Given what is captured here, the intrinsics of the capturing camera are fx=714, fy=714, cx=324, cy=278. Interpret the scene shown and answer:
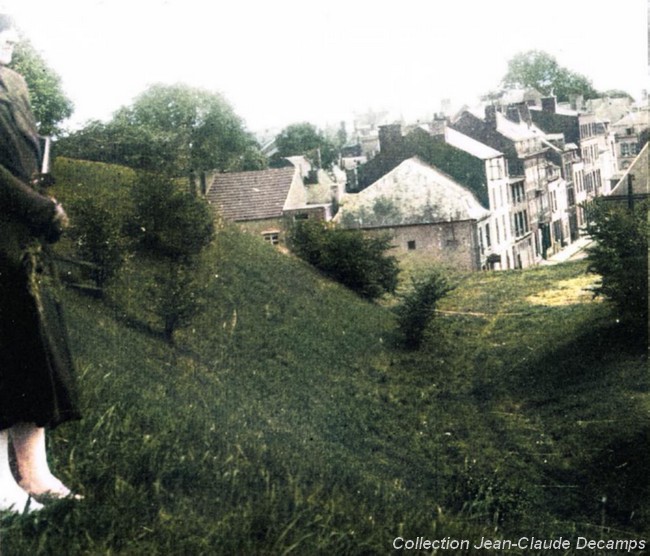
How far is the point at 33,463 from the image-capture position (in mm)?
3076

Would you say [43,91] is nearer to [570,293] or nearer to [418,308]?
[418,308]

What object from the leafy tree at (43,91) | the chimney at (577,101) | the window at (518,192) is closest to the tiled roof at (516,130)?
the chimney at (577,101)

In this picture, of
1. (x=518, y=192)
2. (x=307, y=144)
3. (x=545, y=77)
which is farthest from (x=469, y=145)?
(x=307, y=144)

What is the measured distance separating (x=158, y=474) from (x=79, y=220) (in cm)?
155

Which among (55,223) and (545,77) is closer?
(55,223)

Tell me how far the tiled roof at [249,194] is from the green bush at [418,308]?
1146mm

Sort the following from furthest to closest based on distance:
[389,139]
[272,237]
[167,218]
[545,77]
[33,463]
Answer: [545,77]
[389,139]
[272,237]
[167,218]
[33,463]

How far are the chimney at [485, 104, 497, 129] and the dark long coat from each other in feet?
12.5

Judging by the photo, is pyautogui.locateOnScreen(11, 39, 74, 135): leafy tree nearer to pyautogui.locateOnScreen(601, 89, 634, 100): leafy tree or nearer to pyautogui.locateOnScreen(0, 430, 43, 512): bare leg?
pyautogui.locateOnScreen(0, 430, 43, 512): bare leg

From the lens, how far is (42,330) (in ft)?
10.1

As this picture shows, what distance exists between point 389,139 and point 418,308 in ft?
4.56

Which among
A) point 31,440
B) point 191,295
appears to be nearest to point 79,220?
point 191,295

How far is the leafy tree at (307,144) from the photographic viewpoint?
17.0 feet

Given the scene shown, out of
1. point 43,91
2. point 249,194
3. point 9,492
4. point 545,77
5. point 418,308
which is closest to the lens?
point 9,492
